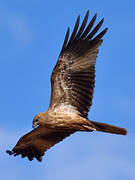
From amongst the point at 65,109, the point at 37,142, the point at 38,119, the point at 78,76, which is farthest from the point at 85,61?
the point at 37,142

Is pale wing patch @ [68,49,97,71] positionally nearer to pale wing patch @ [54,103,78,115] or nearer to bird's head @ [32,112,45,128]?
pale wing patch @ [54,103,78,115]

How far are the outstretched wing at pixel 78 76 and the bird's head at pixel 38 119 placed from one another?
28 centimetres

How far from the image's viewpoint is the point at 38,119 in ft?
35.1

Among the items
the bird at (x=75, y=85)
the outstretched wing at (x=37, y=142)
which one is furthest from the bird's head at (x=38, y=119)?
the outstretched wing at (x=37, y=142)

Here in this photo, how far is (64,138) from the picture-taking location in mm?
11906

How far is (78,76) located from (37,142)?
2.66m

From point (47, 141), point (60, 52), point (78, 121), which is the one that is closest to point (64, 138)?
point (47, 141)

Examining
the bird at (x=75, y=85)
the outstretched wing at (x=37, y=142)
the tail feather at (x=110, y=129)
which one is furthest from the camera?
the outstretched wing at (x=37, y=142)

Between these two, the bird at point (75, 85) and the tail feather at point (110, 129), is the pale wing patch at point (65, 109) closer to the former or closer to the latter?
the bird at point (75, 85)

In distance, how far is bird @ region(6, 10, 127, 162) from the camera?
10.6 metres

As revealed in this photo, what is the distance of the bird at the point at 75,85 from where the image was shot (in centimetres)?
1056

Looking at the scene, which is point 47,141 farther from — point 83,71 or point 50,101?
point 83,71

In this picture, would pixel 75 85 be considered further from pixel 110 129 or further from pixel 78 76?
pixel 110 129

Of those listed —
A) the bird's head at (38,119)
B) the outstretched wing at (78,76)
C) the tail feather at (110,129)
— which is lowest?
the tail feather at (110,129)
